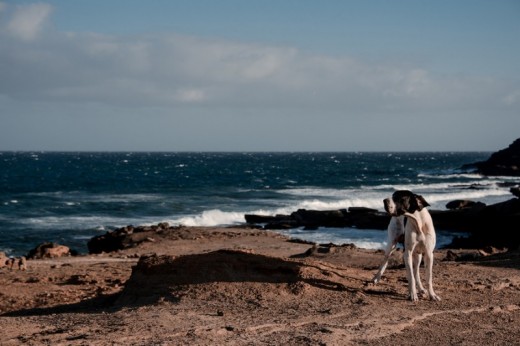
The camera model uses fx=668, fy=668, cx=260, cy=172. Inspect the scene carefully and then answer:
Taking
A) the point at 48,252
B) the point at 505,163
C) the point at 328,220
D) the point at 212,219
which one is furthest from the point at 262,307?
the point at 505,163

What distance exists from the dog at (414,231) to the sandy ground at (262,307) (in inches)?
12.9

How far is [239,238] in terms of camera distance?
27.9m

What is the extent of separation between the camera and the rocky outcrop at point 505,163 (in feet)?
288

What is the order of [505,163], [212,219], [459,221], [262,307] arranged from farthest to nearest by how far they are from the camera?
[505,163] < [212,219] < [459,221] < [262,307]

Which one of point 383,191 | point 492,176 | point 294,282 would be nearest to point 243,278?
point 294,282

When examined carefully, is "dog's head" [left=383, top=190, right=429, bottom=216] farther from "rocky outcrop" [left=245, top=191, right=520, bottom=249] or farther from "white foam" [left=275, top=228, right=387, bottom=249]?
"white foam" [left=275, top=228, right=387, bottom=249]

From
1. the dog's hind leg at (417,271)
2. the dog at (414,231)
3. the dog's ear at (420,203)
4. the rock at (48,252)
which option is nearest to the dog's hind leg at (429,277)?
the dog at (414,231)

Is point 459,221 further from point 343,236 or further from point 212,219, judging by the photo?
point 212,219

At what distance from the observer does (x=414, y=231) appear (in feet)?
34.9

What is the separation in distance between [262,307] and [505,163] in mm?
88198

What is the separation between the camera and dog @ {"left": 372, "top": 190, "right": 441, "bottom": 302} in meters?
10.4

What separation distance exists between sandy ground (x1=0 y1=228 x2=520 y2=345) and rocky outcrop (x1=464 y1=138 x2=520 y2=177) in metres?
77.9

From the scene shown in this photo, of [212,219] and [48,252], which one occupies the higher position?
[48,252]

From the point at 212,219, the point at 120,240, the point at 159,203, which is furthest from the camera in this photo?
the point at 159,203
